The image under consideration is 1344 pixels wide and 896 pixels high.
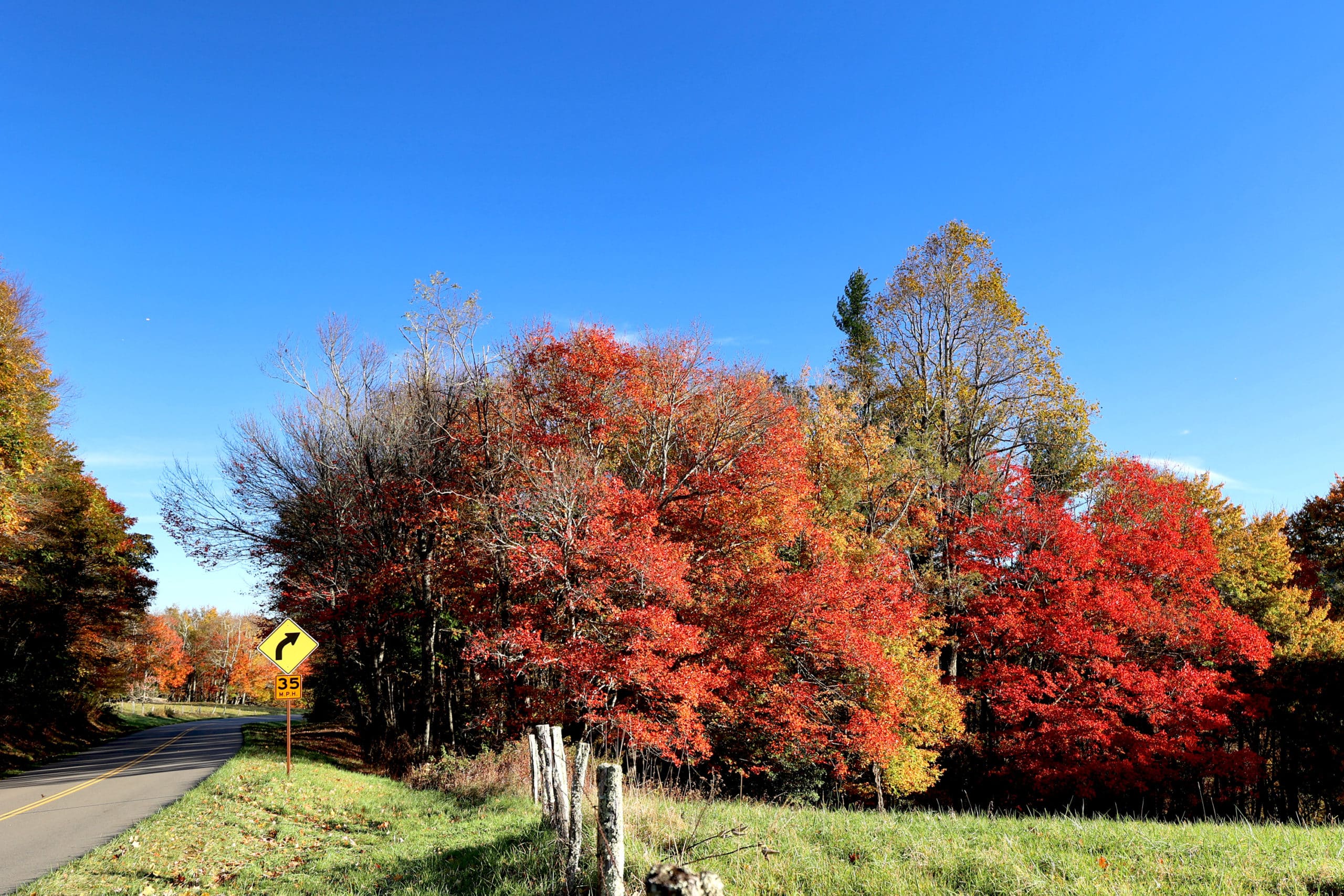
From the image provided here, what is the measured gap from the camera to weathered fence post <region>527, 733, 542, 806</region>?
10750 mm

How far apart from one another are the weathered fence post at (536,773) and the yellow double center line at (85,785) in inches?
445

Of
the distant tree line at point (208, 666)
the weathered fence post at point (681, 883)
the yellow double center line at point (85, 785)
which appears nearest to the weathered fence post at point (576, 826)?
the weathered fence post at point (681, 883)

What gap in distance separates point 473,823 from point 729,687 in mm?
10010

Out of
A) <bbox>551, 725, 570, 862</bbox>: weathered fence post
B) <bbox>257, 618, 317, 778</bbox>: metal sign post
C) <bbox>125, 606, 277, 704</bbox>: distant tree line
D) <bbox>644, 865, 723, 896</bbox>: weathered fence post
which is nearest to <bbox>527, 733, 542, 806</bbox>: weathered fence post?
<bbox>551, 725, 570, 862</bbox>: weathered fence post

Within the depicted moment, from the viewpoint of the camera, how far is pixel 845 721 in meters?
21.0

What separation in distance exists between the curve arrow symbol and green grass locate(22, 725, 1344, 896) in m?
3.98

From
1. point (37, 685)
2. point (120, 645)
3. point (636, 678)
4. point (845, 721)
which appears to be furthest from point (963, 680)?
point (120, 645)

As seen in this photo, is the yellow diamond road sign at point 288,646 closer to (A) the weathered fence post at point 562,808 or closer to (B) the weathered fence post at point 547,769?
(B) the weathered fence post at point 547,769

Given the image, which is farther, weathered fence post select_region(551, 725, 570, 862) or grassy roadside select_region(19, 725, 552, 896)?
grassy roadside select_region(19, 725, 552, 896)

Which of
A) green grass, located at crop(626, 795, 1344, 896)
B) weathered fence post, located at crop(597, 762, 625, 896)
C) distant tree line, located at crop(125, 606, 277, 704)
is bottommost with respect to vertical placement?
distant tree line, located at crop(125, 606, 277, 704)

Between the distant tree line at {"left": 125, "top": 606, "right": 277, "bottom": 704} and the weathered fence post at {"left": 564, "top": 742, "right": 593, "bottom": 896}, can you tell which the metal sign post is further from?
the distant tree line at {"left": 125, "top": 606, "right": 277, "bottom": 704}

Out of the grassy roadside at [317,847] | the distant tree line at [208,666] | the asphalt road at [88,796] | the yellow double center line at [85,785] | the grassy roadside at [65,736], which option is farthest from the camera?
the distant tree line at [208,666]

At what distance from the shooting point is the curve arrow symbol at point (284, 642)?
16438mm

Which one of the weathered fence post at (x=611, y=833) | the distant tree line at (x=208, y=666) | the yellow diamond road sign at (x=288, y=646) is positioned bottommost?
the distant tree line at (x=208, y=666)
